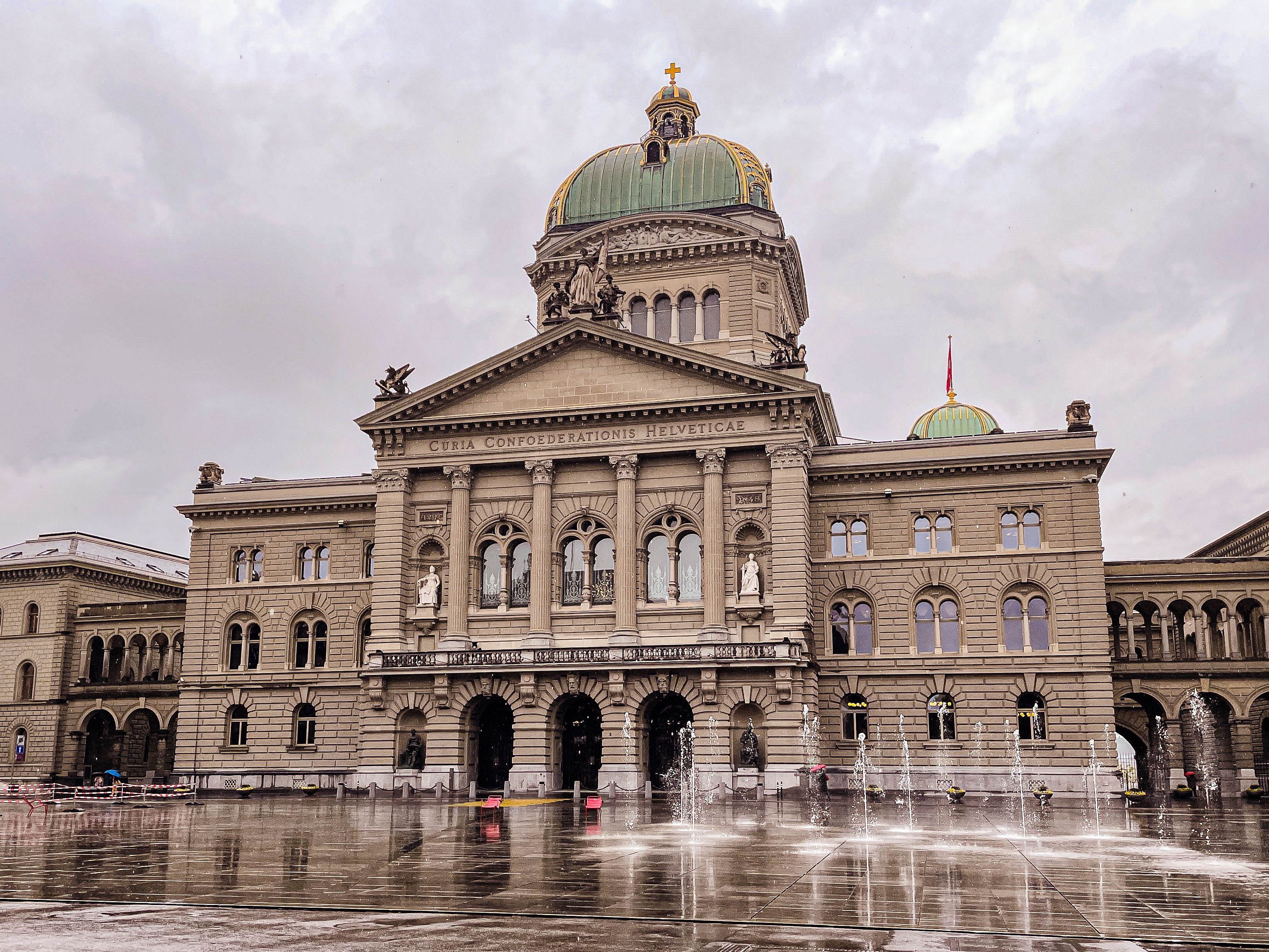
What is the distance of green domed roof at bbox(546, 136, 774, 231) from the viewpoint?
73.6 m

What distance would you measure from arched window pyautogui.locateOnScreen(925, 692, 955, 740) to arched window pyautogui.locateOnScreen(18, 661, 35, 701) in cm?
5545

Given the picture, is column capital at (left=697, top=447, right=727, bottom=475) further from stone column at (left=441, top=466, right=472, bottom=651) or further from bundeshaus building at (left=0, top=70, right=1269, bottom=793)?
stone column at (left=441, top=466, right=472, bottom=651)

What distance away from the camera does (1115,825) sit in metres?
35.9

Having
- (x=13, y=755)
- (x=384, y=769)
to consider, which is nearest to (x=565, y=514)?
(x=384, y=769)

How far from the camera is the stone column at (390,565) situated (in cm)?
5919

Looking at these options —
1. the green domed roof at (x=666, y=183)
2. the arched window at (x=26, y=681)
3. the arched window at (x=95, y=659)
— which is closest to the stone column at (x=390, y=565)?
the green domed roof at (x=666, y=183)

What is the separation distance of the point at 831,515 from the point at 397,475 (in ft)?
70.0

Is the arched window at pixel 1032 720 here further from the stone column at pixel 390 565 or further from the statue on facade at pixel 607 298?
the stone column at pixel 390 565

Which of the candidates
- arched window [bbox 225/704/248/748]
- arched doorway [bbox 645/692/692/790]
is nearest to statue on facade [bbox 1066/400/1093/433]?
arched doorway [bbox 645/692/692/790]

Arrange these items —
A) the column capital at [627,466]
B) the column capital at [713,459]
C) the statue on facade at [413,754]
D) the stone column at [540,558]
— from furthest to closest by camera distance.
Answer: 1. the column capital at [627,466]
2. the statue on facade at [413,754]
3. the stone column at [540,558]
4. the column capital at [713,459]

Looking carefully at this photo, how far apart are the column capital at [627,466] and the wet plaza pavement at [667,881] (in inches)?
888

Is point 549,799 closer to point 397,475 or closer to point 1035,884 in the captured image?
point 397,475

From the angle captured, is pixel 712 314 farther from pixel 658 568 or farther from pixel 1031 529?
pixel 1031 529

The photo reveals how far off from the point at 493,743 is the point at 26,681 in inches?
1473
